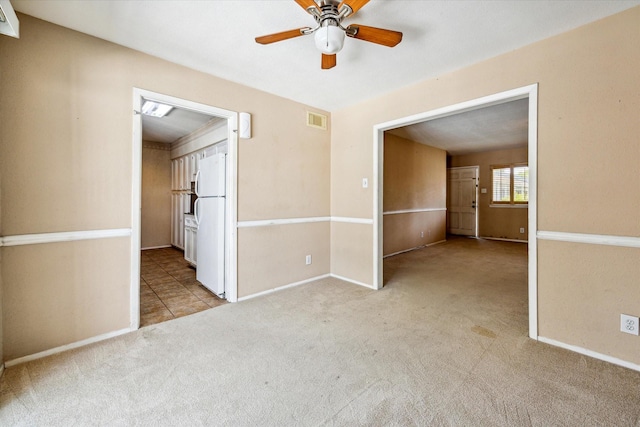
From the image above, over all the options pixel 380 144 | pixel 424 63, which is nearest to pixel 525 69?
pixel 424 63

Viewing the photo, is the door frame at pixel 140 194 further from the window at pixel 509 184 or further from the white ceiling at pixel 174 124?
the window at pixel 509 184

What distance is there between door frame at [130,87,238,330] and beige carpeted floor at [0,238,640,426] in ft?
1.08

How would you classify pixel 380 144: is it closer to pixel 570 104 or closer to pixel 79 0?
pixel 570 104

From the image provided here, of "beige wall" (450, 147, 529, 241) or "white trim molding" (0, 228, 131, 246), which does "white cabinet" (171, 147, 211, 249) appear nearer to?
"white trim molding" (0, 228, 131, 246)

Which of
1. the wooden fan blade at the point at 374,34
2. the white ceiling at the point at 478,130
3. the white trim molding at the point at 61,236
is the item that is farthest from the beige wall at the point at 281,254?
the white ceiling at the point at 478,130

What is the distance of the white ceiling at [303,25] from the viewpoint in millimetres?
1843

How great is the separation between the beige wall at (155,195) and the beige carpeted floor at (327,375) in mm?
4410

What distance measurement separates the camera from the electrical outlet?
1.85m

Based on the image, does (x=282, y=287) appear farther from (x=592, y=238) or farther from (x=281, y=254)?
(x=592, y=238)

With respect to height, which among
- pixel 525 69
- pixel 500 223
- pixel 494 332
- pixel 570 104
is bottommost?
pixel 494 332

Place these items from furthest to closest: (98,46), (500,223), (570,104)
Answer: (500,223) → (98,46) → (570,104)

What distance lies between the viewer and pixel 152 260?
16.5 ft

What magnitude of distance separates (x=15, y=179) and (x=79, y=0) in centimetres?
128

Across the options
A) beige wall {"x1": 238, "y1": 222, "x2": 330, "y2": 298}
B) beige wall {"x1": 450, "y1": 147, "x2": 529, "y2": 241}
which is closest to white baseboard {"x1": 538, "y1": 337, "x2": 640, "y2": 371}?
beige wall {"x1": 238, "y1": 222, "x2": 330, "y2": 298}
